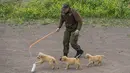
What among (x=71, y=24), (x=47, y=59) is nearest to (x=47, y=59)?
(x=47, y=59)

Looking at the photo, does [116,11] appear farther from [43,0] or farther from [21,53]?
[21,53]

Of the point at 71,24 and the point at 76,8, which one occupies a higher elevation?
the point at 71,24

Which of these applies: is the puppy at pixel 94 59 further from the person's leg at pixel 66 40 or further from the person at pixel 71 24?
the person's leg at pixel 66 40

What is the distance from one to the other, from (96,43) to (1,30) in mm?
4101

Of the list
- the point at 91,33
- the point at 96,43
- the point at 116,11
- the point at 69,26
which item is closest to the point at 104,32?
the point at 91,33

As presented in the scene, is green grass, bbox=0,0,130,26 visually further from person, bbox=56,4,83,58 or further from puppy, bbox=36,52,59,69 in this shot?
puppy, bbox=36,52,59,69

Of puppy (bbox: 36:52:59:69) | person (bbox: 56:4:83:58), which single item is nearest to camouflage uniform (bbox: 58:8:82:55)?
person (bbox: 56:4:83:58)

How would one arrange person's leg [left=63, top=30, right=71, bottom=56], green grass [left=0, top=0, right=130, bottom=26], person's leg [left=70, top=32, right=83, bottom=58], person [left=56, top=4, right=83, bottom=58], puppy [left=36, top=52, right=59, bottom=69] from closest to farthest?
puppy [left=36, top=52, right=59, bottom=69], person [left=56, top=4, right=83, bottom=58], person's leg [left=70, top=32, right=83, bottom=58], person's leg [left=63, top=30, right=71, bottom=56], green grass [left=0, top=0, right=130, bottom=26]

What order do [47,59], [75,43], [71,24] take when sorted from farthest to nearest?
[75,43] → [71,24] → [47,59]

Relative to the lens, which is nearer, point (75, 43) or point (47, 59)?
point (47, 59)

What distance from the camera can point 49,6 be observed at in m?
19.0

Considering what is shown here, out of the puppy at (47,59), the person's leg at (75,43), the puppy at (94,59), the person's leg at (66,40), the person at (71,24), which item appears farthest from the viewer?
the person's leg at (66,40)

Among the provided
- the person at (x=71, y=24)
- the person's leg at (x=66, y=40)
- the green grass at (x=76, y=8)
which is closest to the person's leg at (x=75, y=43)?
the person at (x=71, y=24)

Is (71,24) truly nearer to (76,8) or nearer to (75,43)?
(75,43)
